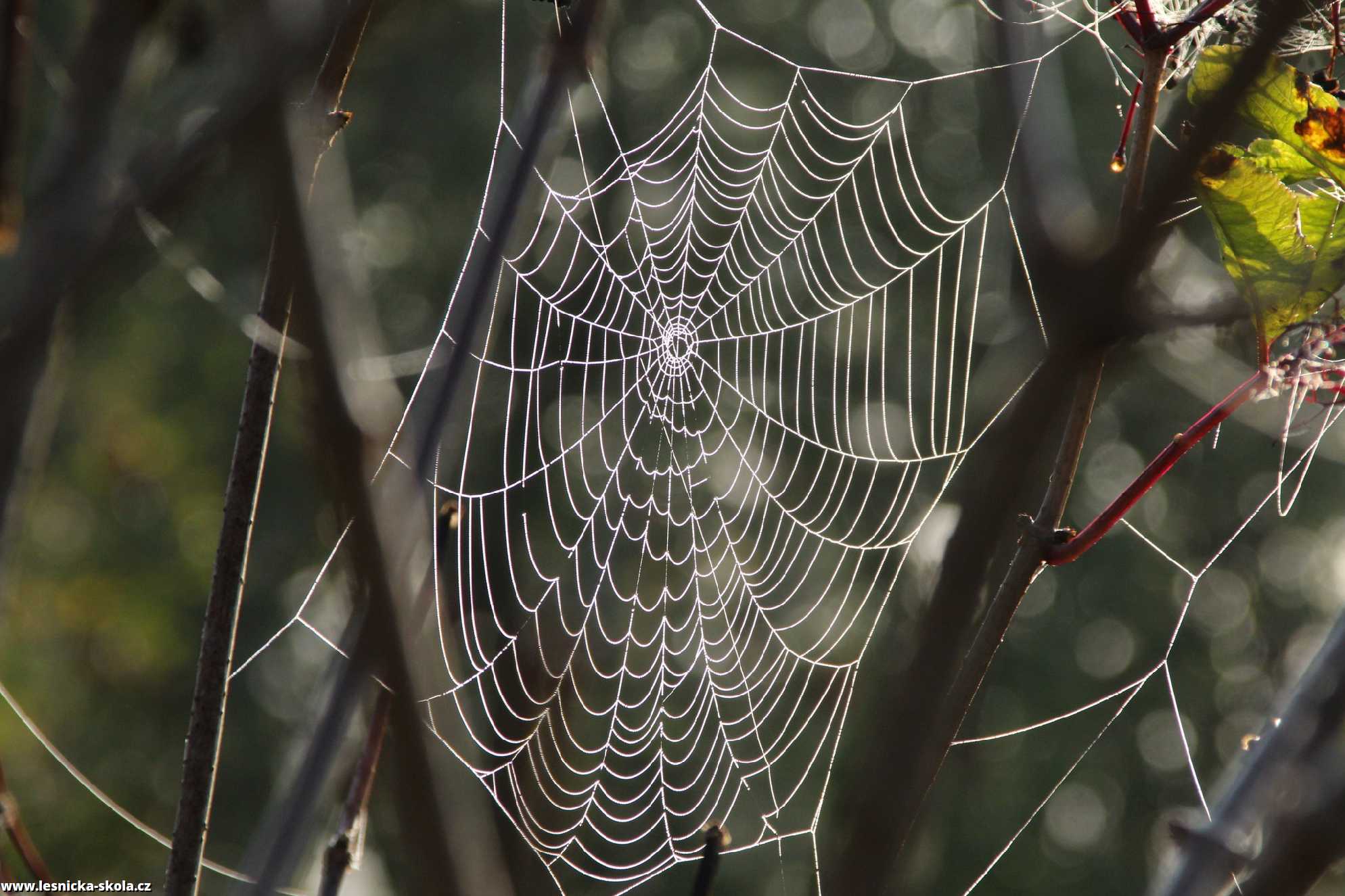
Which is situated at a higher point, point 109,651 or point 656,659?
point 109,651

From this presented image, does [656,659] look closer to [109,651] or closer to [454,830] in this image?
[109,651]

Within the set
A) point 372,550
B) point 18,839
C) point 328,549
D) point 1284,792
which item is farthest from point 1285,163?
point 328,549

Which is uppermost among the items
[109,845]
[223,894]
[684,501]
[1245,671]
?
[684,501]

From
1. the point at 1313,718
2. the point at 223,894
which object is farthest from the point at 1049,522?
the point at 223,894

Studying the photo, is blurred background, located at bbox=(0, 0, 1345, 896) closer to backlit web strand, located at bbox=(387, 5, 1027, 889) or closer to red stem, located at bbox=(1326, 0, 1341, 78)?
backlit web strand, located at bbox=(387, 5, 1027, 889)

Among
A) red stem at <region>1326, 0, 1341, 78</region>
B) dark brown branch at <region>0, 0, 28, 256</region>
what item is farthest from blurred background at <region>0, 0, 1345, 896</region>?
dark brown branch at <region>0, 0, 28, 256</region>

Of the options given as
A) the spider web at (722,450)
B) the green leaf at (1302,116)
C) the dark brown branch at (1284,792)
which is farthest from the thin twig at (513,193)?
the spider web at (722,450)
